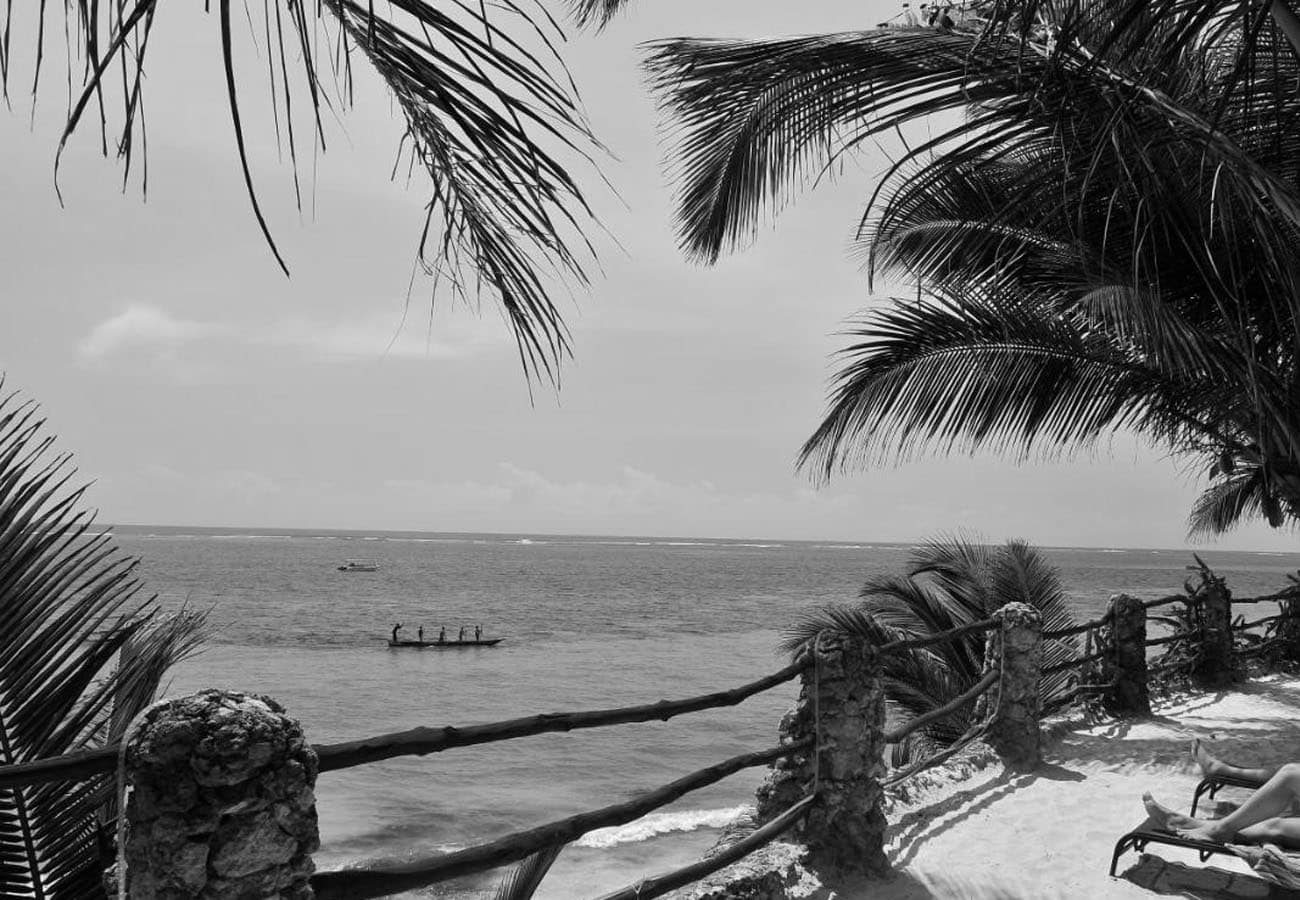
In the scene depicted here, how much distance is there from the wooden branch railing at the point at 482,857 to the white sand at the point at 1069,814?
1.20 meters

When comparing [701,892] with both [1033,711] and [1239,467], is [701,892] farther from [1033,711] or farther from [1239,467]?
[1239,467]

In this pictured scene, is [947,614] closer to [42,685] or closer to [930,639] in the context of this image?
[930,639]

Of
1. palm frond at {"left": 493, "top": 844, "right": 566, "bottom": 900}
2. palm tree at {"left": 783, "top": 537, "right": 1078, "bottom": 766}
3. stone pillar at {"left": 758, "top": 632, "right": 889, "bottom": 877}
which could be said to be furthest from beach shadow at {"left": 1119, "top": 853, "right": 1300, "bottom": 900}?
palm tree at {"left": 783, "top": 537, "right": 1078, "bottom": 766}

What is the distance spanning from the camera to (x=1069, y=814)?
5926mm

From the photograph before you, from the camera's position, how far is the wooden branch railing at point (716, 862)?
3701 mm

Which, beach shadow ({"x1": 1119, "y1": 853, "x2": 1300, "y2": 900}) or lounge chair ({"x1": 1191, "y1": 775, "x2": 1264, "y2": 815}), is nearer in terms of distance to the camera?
beach shadow ({"x1": 1119, "y1": 853, "x2": 1300, "y2": 900})

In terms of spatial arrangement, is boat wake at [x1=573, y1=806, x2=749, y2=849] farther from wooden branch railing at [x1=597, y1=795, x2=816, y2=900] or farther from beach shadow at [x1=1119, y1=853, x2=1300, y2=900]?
wooden branch railing at [x1=597, y1=795, x2=816, y2=900]

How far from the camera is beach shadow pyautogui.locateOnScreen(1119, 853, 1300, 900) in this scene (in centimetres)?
456

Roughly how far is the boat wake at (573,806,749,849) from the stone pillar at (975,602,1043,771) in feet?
20.3

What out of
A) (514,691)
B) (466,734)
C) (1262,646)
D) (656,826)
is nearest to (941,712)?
(466,734)

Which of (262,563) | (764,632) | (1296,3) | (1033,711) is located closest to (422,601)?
(764,632)

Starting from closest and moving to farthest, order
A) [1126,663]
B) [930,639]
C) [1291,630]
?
1. [930,639]
2. [1126,663]
3. [1291,630]

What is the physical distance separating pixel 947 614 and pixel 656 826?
5.59 m

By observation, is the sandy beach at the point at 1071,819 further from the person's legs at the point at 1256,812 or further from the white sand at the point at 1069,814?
the person's legs at the point at 1256,812
